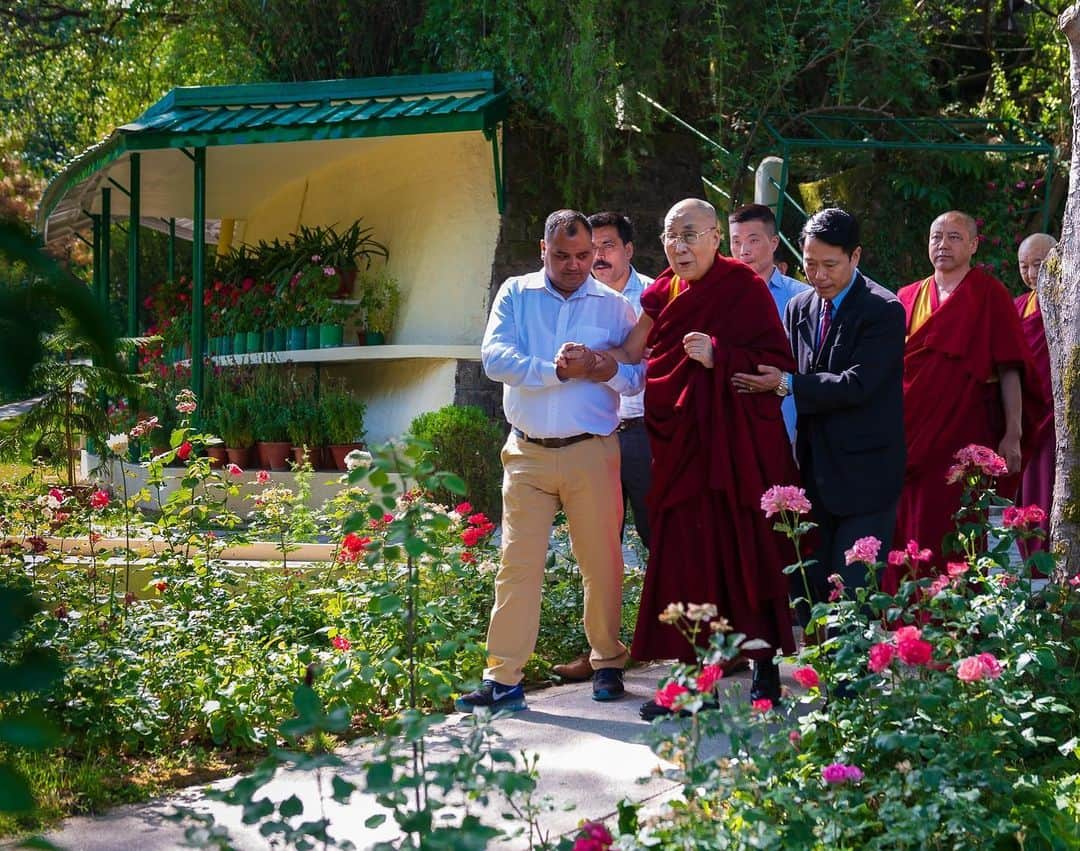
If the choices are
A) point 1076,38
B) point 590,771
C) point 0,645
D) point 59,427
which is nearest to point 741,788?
point 590,771

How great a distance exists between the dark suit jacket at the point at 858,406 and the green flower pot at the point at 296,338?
728 centimetres

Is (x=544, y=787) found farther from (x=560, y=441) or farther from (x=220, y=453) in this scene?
(x=220, y=453)

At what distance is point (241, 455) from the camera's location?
35.7 feet

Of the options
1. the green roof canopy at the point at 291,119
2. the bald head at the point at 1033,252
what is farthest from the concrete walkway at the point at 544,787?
the green roof canopy at the point at 291,119

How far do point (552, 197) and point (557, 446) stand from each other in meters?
6.49

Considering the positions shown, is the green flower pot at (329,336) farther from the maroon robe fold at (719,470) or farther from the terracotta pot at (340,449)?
the maroon robe fold at (719,470)

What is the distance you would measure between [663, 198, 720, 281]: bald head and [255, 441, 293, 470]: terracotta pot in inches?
259

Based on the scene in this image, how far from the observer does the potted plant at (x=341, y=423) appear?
10.7 m

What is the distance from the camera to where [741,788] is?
9.71 ft

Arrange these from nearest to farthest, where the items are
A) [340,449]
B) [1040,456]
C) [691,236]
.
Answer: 1. [691,236]
2. [1040,456]
3. [340,449]

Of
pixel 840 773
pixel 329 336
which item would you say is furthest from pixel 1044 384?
pixel 329 336

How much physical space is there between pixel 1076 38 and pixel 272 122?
23.1 ft

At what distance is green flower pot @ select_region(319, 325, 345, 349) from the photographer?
1129 cm

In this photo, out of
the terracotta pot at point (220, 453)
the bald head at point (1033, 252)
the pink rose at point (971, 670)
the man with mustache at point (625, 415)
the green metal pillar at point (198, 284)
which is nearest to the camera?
the pink rose at point (971, 670)
